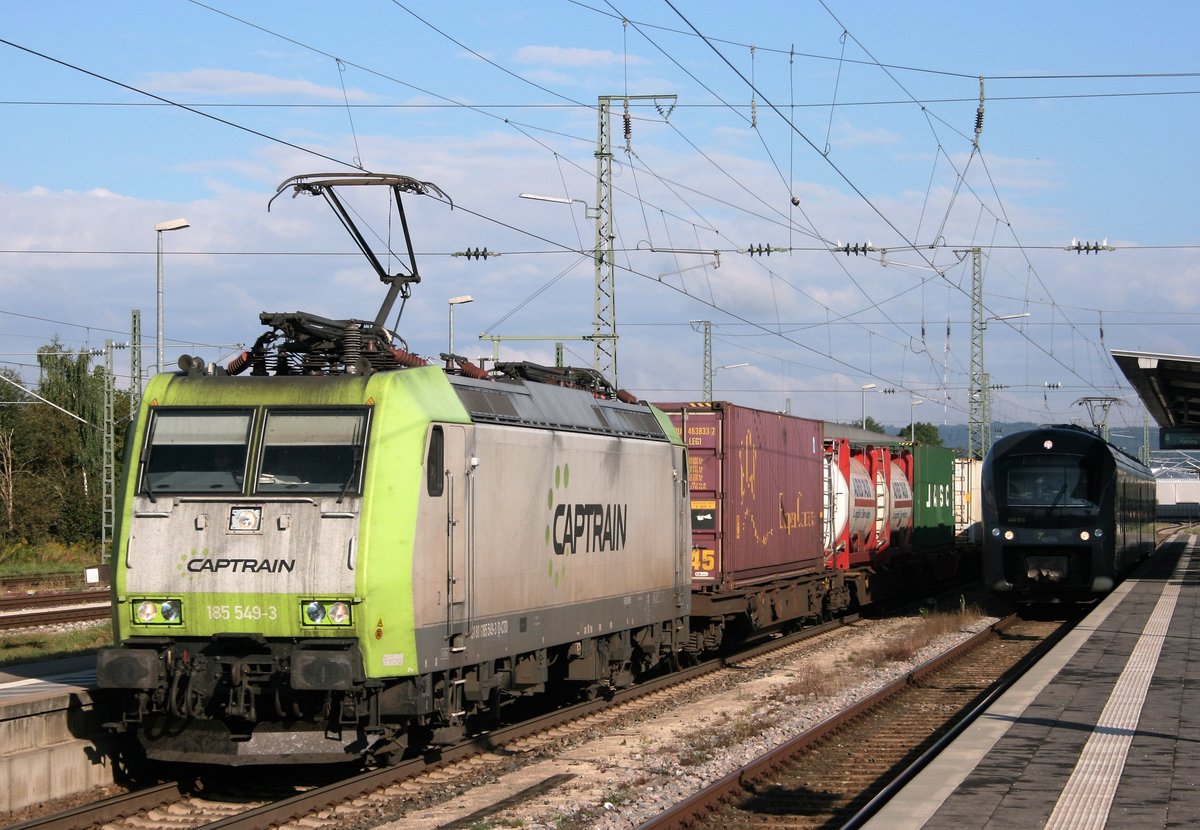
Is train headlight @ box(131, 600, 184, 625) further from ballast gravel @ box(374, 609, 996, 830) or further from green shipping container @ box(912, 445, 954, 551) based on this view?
green shipping container @ box(912, 445, 954, 551)

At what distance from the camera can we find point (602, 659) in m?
15.0

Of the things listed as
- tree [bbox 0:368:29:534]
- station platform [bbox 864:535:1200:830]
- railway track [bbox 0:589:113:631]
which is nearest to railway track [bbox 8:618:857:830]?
station platform [bbox 864:535:1200:830]

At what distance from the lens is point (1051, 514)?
2480 centimetres

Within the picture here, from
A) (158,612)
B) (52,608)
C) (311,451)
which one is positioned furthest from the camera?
(52,608)

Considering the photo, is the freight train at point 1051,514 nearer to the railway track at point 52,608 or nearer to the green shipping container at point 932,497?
the green shipping container at point 932,497

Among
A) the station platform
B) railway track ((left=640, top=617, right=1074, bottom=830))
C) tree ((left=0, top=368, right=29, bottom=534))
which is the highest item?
tree ((left=0, top=368, right=29, bottom=534))

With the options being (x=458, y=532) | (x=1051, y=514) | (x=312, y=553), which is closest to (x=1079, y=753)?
(x=458, y=532)

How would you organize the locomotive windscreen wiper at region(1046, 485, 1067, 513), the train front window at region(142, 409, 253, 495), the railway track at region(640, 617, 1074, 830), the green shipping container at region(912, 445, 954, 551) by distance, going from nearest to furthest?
the railway track at region(640, 617, 1074, 830) → the train front window at region(142, 409, 253, 495) → the locomotive windscreen wiper at region(1046, 485, 1067, 513) → the green shipping container at region(912, 445, 954, 551)

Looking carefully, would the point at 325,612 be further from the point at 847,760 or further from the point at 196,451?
the point at 847,760

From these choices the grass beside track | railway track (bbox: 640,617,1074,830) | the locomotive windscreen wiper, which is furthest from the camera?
the locomotive windscreen wiper

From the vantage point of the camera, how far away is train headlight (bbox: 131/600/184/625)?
10570 millimetres

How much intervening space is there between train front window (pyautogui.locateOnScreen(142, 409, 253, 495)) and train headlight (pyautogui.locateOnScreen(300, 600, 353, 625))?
1.16 m

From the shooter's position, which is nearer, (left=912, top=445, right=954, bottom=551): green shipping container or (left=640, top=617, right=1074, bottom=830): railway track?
(left=640, top=617, right=1074, bottom=830): railway track

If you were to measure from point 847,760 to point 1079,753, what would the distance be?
2278 millimetres
